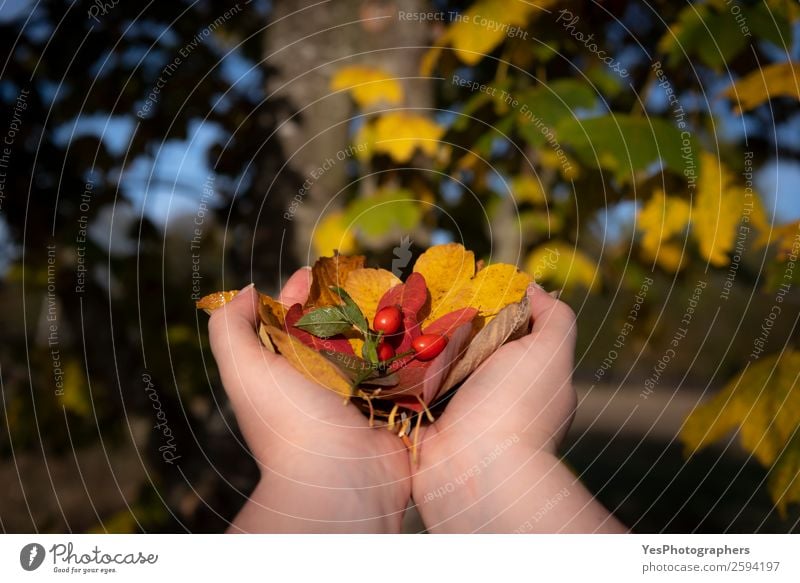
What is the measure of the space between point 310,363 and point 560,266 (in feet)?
3.26

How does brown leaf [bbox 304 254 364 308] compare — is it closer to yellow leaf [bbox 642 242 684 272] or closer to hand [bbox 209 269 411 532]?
hand [bbox 209 269 411 532]

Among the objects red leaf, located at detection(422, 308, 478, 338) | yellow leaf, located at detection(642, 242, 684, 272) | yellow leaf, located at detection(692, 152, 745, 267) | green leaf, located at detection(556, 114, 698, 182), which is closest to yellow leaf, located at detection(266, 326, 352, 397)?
red leaf, located at detection(422, 308, 478, 338)

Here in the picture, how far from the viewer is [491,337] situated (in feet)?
1.91

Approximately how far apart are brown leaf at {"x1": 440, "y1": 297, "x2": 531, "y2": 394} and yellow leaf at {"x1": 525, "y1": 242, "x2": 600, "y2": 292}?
0.73 meters

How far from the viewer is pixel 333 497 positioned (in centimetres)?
62

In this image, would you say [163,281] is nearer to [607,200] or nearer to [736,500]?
[607,200]

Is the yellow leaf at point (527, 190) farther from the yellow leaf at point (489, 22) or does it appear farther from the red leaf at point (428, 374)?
the red leaf at point (428, 374)

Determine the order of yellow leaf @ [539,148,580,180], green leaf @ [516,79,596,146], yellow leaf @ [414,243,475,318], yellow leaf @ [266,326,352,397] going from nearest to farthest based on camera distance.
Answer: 1. yellow leaf @ [266,326,352,397]
2. yellow leaf @ [414,243,475,318]
3. green leaf @ [516,79,596,146]
4. yellow leaf @ [539,148,580,180]

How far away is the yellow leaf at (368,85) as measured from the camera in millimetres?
1039

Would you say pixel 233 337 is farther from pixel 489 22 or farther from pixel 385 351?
pixel 489 22

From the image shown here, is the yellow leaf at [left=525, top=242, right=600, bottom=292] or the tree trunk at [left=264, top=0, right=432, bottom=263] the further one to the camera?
the yellow leaf at [left=525, top=242, right=600, bottom=292]

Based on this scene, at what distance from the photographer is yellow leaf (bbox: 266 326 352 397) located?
1.83ft

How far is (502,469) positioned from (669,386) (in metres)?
4.69

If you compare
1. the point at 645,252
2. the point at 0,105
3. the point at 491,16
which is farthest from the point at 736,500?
the point at 0,105
